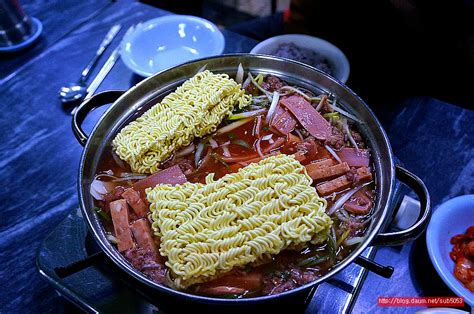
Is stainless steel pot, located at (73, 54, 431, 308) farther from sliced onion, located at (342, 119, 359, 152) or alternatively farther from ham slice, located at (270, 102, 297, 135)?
ham slice, located at (270, 102, 297, 135)

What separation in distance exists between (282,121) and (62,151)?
193 centimetres

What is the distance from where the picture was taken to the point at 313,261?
2.02 m

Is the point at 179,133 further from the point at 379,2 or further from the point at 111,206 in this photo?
the point at 379,2

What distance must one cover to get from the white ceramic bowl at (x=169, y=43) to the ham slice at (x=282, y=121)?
1.35 meters

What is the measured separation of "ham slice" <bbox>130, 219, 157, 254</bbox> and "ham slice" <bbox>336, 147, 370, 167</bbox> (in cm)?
118

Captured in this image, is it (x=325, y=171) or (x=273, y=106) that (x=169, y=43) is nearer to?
(x=273, y=106)

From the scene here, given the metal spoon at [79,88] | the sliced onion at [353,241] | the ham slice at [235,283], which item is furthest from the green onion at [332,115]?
the metal spoon at [79,88]

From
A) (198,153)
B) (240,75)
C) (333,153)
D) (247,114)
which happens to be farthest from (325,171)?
(240,75)

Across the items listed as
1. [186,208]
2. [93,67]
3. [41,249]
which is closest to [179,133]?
[186,208]

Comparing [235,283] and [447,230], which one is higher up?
[235,283]

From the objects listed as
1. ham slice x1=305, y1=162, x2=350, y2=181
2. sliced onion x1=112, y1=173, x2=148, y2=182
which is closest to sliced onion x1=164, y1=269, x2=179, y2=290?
sliced onion x1=112, y1=173, x2=148, y2=182

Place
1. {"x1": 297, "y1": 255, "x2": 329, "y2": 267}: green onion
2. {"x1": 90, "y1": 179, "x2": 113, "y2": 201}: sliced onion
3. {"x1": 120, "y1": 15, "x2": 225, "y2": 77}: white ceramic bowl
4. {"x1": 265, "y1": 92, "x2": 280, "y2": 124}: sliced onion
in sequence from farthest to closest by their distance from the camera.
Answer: {"x1": 120, "y1": 15, "x2": 225, "y2": 77}: white ceramic bowl, {"x1": 265, "y1": 92, "x2": 280, "y2": 124}: sliced onion, {"x1": 90, "y1": 179, "x2": 113, "y2": 201}: sliced onion, {"x1": 297, "y1": 255, "x2": 329, "y2": 267}: green onion

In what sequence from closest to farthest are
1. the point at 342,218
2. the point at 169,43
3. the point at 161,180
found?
the point at 342,218, the point at 161,180, the point at 169,43

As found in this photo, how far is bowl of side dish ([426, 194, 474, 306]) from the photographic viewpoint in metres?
2.42
